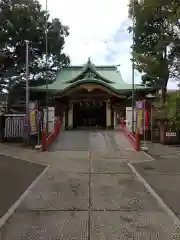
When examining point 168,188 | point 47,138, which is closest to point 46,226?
point 168,188

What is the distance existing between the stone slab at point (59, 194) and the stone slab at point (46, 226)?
0.48 metres

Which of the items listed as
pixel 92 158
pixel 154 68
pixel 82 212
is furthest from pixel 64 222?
pixel 154 68

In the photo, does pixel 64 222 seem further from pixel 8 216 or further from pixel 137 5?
pixel 137 5

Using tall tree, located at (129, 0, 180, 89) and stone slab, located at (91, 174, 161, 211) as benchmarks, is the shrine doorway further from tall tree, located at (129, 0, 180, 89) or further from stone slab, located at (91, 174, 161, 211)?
stone slab, located at (91, 174, 161, 211)

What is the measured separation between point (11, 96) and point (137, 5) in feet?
43.3

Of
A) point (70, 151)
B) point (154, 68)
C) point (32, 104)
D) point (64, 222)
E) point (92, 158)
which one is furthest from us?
point (154, 68)

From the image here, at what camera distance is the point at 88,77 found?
92.3 ft

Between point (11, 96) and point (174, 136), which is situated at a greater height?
point (11, 96)

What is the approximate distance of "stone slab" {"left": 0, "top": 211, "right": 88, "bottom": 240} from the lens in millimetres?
4711

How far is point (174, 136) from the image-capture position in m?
20.4

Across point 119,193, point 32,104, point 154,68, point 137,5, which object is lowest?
point 119,193

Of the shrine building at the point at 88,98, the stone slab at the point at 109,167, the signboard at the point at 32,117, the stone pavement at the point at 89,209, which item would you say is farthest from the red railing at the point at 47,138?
the shrine building at the point at 88,98

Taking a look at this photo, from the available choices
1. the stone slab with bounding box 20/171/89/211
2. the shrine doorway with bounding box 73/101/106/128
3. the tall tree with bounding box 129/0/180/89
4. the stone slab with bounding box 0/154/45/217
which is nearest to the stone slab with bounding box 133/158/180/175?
the stone slab with bounding box 20/171/89/211

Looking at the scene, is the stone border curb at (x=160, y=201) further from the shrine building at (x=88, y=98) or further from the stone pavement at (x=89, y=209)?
the shrine building at (x=88, y=98)
